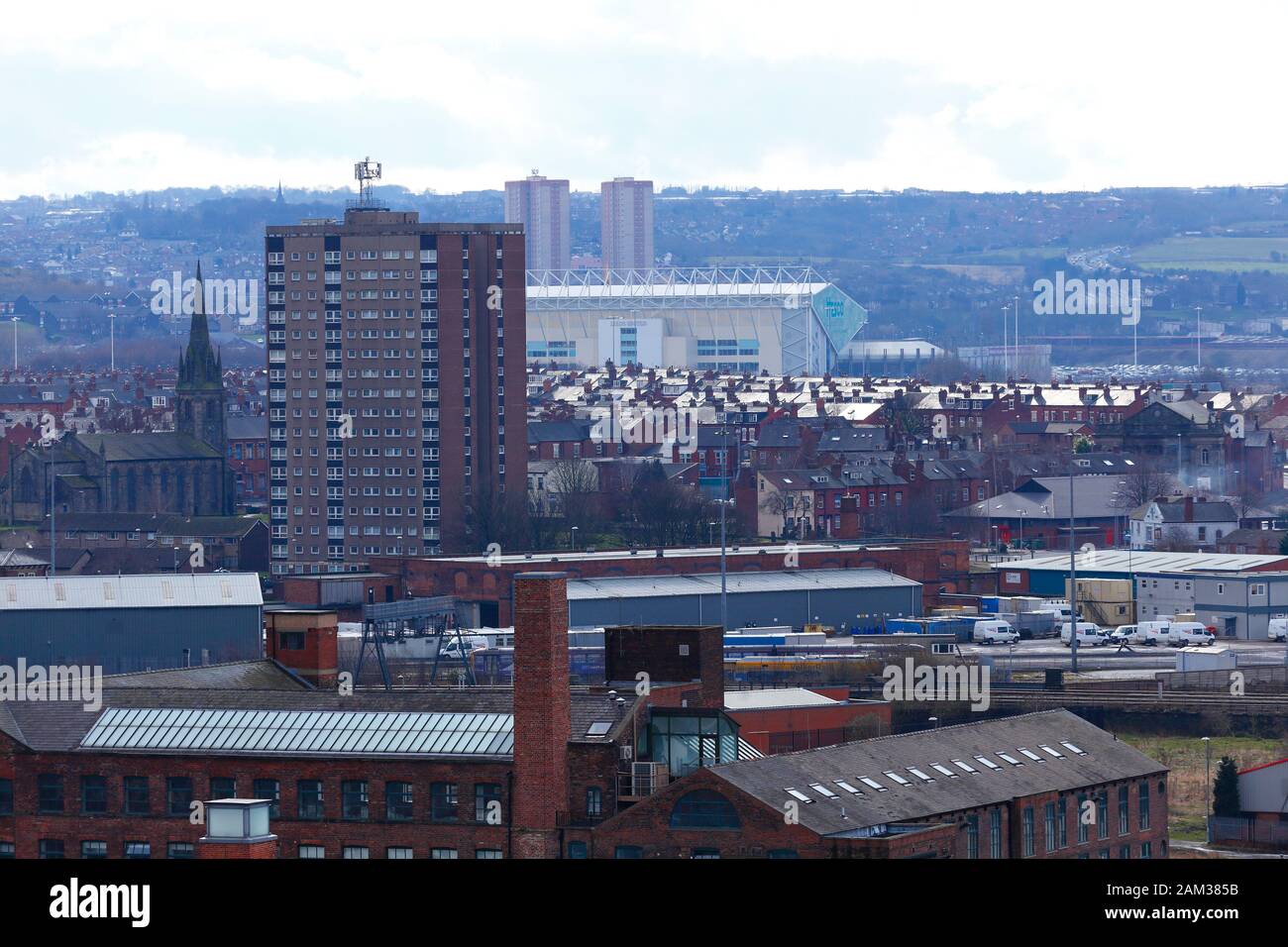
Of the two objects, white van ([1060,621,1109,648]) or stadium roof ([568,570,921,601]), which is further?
stadium roof ([568,570,921,601])

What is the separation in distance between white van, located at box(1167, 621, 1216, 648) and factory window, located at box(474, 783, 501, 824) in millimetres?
42057

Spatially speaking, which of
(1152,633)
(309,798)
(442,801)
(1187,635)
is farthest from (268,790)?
(1187,635)

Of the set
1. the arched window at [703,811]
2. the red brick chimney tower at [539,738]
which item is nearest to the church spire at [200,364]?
the red brick chimney tower at [539,738]

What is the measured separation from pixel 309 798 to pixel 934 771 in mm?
7698

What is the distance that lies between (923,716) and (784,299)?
145 meters

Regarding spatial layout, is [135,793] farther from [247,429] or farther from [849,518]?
[247,429]

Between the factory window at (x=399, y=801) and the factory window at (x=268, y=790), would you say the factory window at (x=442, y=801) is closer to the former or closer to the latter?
the factory window at (x=399, y=801)

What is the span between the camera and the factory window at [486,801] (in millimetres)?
28719

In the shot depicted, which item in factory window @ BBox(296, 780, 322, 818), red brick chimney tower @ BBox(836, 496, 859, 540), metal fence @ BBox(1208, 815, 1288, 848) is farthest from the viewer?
red brick chimney tower @ BBox(836, 496, 859, 540)

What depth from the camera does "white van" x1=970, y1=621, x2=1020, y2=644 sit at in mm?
69625

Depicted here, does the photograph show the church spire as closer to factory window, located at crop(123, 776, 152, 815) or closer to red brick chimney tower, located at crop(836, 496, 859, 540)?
red brick chimney tower, located at crop(836, 496, 859, 540)

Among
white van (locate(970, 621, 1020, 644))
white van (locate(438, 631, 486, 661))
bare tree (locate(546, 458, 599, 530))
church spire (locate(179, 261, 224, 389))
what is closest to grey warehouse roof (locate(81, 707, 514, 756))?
white van (locate(438, 631, 486, 661))

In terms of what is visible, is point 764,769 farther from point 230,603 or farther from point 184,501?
point 184,501
